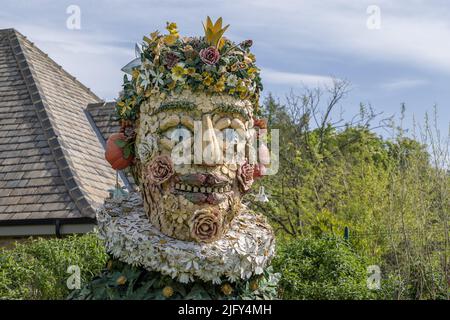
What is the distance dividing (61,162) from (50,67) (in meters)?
4.10

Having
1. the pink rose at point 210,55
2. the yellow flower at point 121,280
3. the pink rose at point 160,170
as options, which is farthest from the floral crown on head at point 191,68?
the yellow flower at point 121,280

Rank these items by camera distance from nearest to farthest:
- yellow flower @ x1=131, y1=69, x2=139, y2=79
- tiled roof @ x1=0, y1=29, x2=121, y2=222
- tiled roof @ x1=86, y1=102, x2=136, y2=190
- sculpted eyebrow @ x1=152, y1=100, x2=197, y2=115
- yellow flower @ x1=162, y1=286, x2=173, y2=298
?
1. yellow flower @ x1=162, y1=286, x2=173, y2=298
2. sculpted eyebrow @ x1=152, y1=100, x2=197, y2=115
3. yellow flower @ x1=131, y1=69, x2=139, y2=79
4. tiled roof @ x1=0, y1=29, x2=121, y2=222
5. tiled roof @ x1=86, y1=102, x2=136, y2=190

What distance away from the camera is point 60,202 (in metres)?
8.09

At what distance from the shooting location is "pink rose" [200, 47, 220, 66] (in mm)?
4066

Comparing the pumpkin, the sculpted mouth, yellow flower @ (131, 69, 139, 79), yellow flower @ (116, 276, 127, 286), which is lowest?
yellow flower @ (116, 276, 127, 286)

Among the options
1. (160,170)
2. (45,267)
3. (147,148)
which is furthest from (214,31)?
(45,267)

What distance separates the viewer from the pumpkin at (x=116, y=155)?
428 cm

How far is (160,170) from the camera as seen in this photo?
3941mm

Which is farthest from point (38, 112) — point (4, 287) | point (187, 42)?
point (187, 42)

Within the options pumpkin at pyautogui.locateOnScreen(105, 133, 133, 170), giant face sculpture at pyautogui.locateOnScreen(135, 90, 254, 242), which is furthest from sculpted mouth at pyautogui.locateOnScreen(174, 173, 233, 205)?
pumpkin at pyautogui.locateOnScreen(105, 133, 133, 170)

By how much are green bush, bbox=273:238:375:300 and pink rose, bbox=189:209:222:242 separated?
1.99 metres

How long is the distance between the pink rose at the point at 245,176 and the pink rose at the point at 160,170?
0.45 meters

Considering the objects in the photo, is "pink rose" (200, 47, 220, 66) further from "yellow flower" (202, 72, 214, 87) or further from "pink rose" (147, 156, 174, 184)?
"pink rose" (147, 156, 174, 184)

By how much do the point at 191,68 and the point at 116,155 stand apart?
0.80 metres
